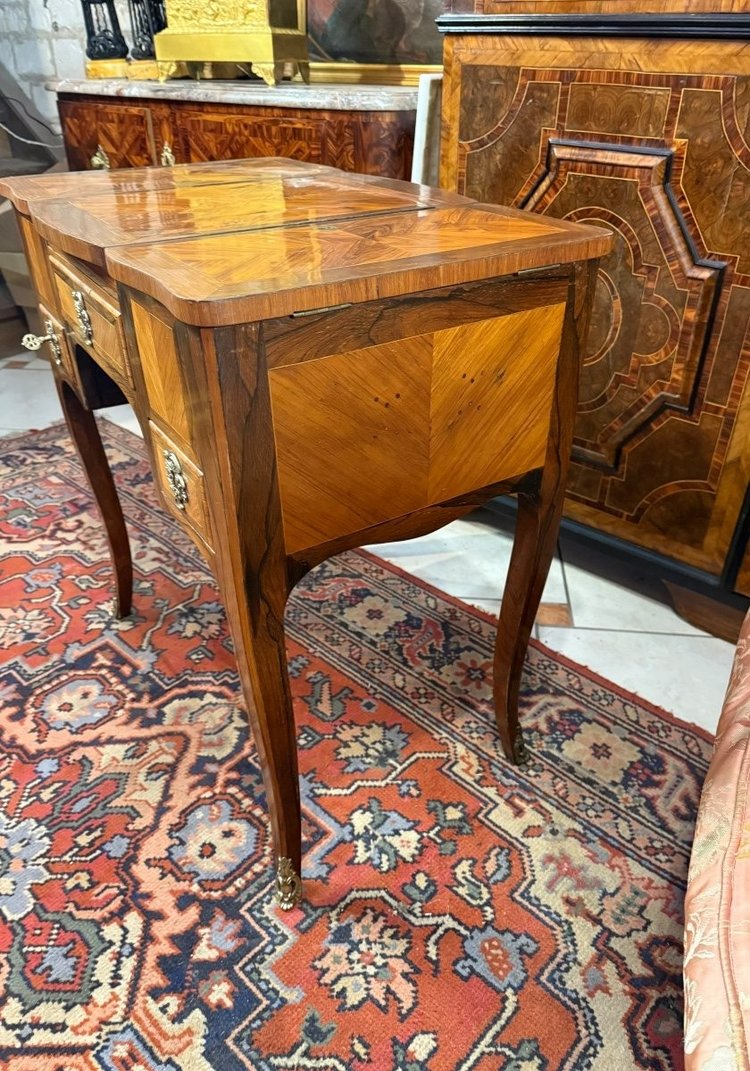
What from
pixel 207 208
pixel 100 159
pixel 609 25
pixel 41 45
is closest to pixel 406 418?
pixel 207 208

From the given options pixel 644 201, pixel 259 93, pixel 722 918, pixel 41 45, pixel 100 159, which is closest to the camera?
pixel 722 918

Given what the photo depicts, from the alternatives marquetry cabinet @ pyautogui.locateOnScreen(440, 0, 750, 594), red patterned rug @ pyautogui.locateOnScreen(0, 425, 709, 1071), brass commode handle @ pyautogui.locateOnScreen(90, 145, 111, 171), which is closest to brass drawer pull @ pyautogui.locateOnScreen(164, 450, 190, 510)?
red patterned rug @ pyautogui.locateOnScreen(0, 425, 709, 1071)

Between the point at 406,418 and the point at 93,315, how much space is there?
53 centimetres

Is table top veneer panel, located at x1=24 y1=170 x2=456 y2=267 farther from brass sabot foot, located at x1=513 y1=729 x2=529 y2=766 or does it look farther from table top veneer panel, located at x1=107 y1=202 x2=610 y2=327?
brass sabot foot, located at x1=513 y1=729 x2=529 y2=766

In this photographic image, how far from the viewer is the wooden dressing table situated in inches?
31.9

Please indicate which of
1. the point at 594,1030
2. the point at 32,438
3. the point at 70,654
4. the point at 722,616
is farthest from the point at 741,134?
the point at 32,438

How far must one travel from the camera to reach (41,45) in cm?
363

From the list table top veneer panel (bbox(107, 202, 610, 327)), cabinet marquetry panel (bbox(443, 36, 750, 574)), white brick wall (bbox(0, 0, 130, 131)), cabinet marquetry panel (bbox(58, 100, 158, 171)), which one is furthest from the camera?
white brick wall (bbox(0, 0, 130, 131))

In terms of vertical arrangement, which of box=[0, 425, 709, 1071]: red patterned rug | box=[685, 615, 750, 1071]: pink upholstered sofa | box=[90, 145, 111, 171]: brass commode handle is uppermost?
box=[90, 145, 111, 171]: brass commode handle

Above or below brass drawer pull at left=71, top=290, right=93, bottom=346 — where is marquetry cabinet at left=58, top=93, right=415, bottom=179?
above

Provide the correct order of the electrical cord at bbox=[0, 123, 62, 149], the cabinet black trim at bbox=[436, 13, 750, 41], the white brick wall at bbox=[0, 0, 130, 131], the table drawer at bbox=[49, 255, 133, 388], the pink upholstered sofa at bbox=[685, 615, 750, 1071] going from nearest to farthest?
the pink upholstered sofa at bbox=[685, 615, 750, 1071]
the table drawer at bbox=[49, 255, 133, 388]
the cabinet black trim at bbox=[436, 13, 750, 41]
the white brick wall at bbox=[0, 0, 130, 131]
the electrical cord at bbox=[0, 123, 62, 149]

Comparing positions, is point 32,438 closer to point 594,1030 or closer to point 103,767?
point 103,767

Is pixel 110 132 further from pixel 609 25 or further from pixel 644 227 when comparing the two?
pixel 644 227

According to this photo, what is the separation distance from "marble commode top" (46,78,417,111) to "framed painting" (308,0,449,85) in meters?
0.15
